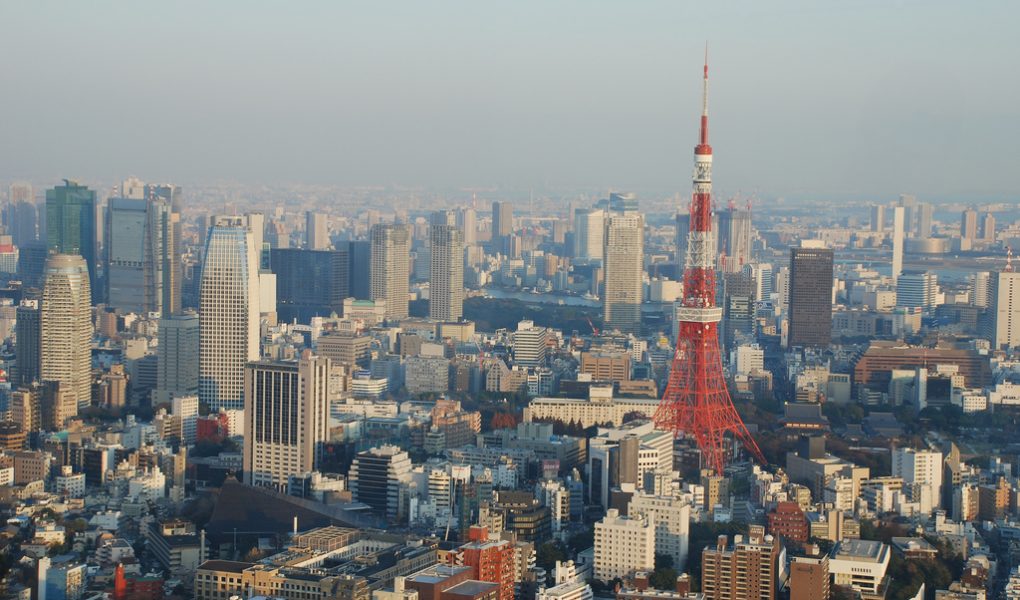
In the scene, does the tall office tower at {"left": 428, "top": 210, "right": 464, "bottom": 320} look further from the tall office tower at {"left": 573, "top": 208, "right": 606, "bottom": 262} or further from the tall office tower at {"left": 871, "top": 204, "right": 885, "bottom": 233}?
the tall office tower at {"left": 871, "top": 204, "right": 885, "bottom": 233}

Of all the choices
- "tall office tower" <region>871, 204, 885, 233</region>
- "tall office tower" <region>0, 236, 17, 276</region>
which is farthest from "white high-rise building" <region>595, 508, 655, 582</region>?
"tall office tower" <region>0, 236, 17, 276</region>

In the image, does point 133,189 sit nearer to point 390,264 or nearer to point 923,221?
point 390,264

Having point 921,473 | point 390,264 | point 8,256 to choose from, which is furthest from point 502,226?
point 921,473

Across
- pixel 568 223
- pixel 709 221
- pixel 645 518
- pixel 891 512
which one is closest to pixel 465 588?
pixel 645 518

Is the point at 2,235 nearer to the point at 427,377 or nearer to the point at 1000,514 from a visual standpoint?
the point at 427,377

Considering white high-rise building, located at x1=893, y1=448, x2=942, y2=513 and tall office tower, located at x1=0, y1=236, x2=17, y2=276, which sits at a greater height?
tall office tower, located at x1=0, y1=236, x2=17, y2=276

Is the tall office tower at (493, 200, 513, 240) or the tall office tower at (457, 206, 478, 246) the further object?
the tall office tower at (493, 200, 513, 240)

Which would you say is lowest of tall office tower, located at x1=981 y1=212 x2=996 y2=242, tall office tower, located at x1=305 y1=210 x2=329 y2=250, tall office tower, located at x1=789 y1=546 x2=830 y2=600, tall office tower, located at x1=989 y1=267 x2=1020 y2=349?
tall office tower, located at x1=789 y1=546 x2=830 y2=600
